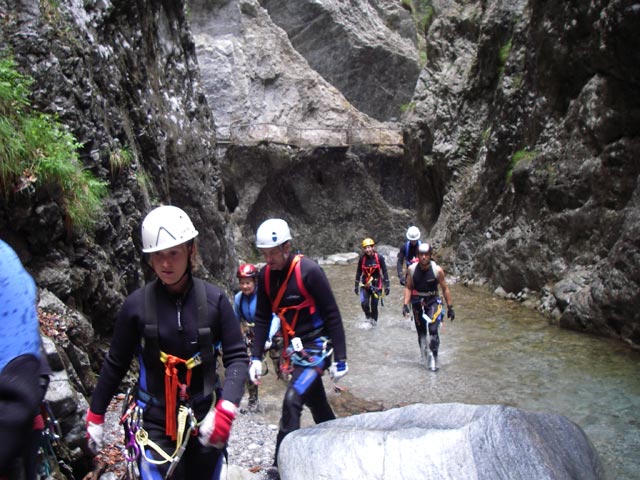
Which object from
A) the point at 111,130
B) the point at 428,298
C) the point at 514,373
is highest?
the point at 111,130

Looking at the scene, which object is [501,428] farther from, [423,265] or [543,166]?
[543,166]

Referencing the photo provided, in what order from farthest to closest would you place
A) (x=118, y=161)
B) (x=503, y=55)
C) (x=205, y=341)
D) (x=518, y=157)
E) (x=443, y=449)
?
(x=503, y=55) → (x=518, y=157) → (x=118, y=161) → (x=443, y=449) → (x=205, y=341)

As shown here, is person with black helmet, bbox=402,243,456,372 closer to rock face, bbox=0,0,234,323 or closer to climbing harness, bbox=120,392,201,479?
rock face, bbox=0,0,234,323

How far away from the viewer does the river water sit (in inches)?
268

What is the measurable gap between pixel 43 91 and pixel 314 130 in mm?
24379

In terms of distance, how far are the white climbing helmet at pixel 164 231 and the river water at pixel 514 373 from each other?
4.67 meters

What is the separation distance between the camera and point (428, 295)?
898 centimetres

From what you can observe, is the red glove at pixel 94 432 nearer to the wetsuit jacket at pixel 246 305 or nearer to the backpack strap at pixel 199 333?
the backpack strap at pixel 199 333

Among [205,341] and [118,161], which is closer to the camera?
[205,341]

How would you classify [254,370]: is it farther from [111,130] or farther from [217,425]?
[111,130]

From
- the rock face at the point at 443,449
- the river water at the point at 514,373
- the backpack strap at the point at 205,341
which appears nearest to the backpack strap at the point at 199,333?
the backpack strap at the point at 205,341

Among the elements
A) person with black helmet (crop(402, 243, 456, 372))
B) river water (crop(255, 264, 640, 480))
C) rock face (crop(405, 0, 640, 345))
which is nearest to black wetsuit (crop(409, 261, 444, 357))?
person with black helmet (crop(402, 243, 456, 372))

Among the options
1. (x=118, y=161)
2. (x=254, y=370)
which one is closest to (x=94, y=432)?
(x=254, y=370)

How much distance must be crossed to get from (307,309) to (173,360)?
1.97 meters
